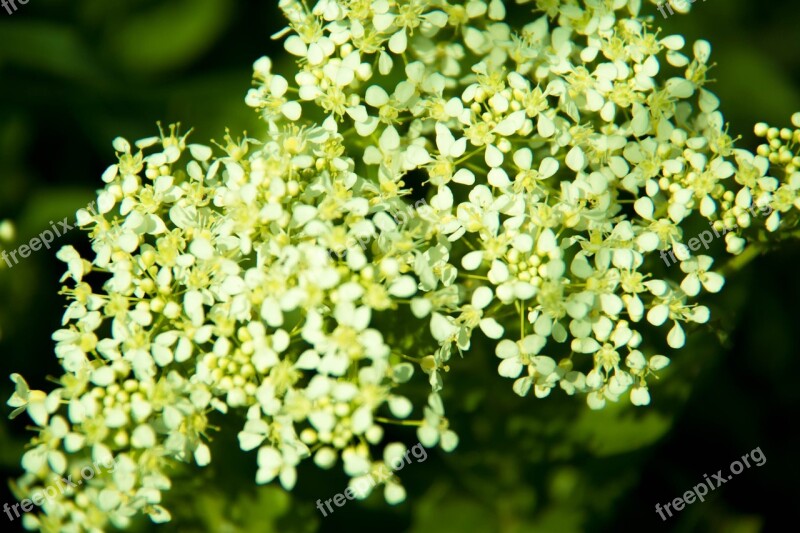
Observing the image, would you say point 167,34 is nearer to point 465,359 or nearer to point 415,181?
point 415,181

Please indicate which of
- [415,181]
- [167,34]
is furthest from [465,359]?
[167,34]

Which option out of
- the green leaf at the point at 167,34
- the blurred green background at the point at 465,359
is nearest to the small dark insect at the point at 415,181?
the blurred green background at the point at 465,359

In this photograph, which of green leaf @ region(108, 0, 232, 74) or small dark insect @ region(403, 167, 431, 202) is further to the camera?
green leaf @ region(108, 0, 232, 74)

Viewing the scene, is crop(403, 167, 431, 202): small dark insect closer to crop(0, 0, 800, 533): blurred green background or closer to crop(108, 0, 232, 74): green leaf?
crop(0, 0, 800, 533): blurred green background

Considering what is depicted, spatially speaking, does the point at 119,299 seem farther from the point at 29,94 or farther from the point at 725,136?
the point at 725,136

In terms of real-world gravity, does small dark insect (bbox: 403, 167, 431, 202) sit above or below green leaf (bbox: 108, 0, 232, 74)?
below

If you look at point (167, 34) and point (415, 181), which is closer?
point (415, 181)

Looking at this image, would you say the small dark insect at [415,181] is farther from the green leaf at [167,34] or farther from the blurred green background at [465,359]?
the green leaf at [167,34]

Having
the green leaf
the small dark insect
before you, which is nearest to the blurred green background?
the green leaf
